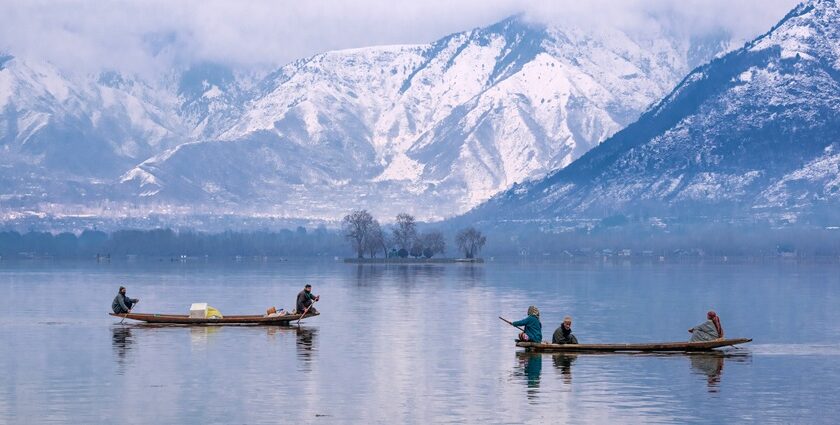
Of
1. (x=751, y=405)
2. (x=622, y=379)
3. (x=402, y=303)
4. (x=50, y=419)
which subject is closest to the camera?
(x=50, y=419)

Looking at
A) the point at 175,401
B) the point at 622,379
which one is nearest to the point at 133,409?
the point at 175,401

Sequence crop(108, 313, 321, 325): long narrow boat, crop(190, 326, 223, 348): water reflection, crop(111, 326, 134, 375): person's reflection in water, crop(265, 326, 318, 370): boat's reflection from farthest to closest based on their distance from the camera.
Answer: crop(108, 313, 321, 325): long narrow boat → crop(190, 326, 223, 348): water reflection → crop(265, 326, 318, 370): boat's reflection → crop(111, 326, 134, 375): person's reflection in water

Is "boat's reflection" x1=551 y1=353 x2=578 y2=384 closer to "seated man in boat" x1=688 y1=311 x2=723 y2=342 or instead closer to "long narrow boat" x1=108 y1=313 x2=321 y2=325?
"seated man in boat" x1=688 y1=311 x2=723 y2=342

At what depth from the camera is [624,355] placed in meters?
112

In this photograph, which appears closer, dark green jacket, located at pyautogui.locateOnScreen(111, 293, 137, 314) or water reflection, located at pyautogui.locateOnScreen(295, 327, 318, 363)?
water reflection, located at pyautogui.locateOnScreen(295, 327, 318, 363)

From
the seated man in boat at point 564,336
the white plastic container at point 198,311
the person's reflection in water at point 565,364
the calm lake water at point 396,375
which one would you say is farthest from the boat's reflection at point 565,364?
the white plastic container at point 198,311

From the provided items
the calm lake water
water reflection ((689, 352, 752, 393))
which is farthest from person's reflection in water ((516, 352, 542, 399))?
water reflection ((689, 352, 752, 393))

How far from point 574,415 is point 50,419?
25.2 meters

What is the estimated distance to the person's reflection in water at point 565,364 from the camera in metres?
99.2

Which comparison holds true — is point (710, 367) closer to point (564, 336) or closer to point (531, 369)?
point (564, 336)

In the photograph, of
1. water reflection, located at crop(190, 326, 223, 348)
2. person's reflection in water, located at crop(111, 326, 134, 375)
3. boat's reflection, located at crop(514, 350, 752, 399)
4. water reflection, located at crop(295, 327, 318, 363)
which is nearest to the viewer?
boat's reflection, located at crop(514, 350, 752, 399)

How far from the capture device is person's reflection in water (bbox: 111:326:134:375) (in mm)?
109938

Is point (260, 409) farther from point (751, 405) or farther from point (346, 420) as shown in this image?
point (751, 405)

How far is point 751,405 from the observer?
87.0 m
